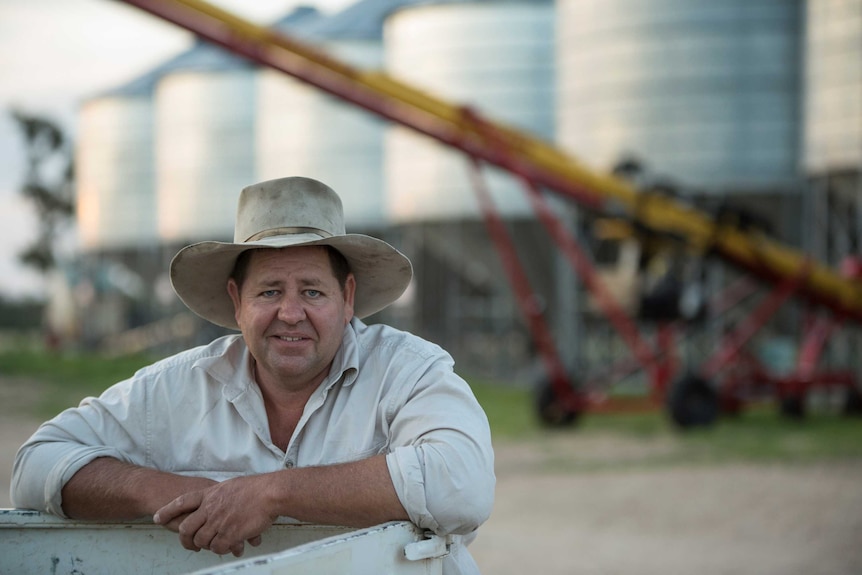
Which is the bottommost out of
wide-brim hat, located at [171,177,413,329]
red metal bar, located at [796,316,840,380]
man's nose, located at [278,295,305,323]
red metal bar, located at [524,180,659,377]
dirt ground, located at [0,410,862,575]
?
dirt ground, located at [0,410,862,575]

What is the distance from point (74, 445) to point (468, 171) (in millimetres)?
15769

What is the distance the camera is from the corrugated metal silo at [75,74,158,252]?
1192 inches

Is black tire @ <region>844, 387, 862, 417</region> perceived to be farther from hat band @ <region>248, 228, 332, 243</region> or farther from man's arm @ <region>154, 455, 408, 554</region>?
man's arm @ <region>154, 455, 408, 554</region>

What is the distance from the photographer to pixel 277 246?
2498mm

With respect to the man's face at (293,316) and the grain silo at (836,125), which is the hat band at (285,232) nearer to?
the man's face at (293,316)

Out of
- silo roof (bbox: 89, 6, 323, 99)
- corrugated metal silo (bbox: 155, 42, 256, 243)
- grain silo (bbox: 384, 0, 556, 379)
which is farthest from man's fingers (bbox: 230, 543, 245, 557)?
corrugated metal silo (bbox: 155, 42, 256, 243)

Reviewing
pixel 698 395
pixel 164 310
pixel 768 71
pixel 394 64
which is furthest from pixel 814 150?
pixel 164 310

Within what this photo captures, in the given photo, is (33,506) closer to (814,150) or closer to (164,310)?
(814,150)

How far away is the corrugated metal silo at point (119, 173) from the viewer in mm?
30266

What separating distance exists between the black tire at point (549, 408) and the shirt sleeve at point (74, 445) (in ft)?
31.5

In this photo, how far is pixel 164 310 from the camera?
3158cm

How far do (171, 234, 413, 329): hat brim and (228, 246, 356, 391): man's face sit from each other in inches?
1.9

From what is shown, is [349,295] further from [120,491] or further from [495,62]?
[495,62]

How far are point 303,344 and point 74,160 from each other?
33119mm
